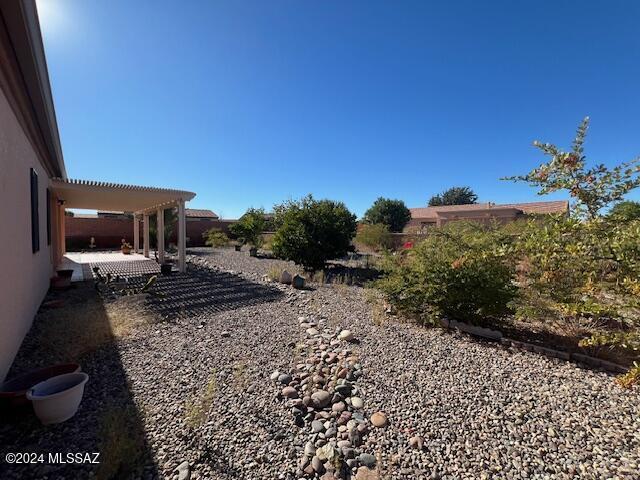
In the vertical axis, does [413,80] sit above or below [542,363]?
above

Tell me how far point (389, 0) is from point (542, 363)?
23.6ft

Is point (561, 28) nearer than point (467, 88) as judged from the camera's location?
Yes

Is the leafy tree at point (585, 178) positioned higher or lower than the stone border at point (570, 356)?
higher

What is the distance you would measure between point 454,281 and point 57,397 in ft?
17.3

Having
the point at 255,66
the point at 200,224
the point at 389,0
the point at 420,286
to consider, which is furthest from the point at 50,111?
the point at 200,224

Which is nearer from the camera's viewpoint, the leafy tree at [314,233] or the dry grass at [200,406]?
the dry grass at [200,406]

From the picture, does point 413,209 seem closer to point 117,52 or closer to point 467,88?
point 467,88

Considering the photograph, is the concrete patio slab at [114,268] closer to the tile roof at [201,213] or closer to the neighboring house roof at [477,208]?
the tile roof at [201,213]

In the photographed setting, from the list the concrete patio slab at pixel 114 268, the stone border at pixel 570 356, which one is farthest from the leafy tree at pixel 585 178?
the concrete patio slab at pixel 114 268

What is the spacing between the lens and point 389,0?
579cm

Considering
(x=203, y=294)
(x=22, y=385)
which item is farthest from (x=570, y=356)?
(x=203, y=294)

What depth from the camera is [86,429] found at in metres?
2.55

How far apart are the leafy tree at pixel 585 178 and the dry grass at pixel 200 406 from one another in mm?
4249

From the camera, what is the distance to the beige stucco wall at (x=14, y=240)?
3.25 m
